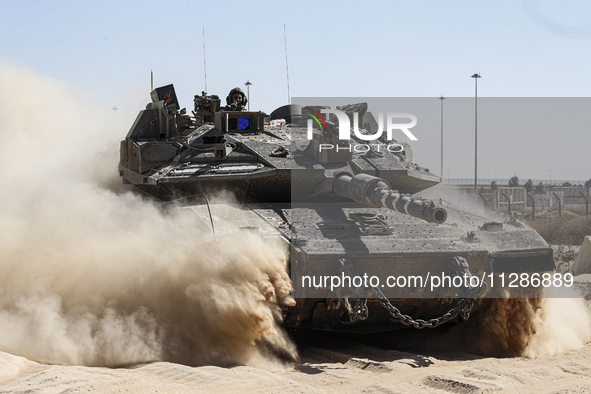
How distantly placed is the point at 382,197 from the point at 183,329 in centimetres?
270

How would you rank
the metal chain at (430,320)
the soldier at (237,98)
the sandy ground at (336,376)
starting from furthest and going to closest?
the soldier at (237,98) → the metal chain at (430,320) → the sandy ground at (336,376)

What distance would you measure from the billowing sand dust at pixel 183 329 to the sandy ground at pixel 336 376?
2 cm

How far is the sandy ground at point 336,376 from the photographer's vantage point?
219 inches

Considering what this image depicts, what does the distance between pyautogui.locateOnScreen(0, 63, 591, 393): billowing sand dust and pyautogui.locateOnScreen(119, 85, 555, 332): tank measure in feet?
1.24

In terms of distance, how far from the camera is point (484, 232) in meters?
8.01

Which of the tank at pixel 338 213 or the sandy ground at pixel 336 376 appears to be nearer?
the sandy ground at pixel 336 376

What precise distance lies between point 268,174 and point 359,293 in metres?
2.46

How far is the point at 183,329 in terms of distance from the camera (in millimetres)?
7227

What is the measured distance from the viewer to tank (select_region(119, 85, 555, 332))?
7.05 metres

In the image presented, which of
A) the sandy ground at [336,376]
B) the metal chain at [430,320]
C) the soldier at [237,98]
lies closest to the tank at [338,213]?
the metal chain at [430,320]

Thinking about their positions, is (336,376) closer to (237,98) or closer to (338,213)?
(338,213)

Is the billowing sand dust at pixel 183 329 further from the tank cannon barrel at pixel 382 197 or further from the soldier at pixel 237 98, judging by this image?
the soldier at pixel 237 98

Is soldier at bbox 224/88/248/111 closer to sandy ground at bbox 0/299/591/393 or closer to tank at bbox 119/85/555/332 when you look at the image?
tank at bbox 119/85/555/332

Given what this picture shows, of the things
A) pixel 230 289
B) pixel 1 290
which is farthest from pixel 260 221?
pixel 1 290
